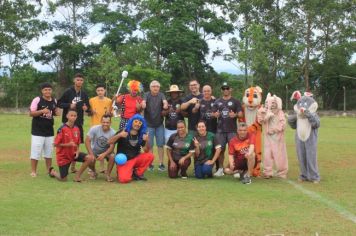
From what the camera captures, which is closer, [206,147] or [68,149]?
[68,149]

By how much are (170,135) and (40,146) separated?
2.63 metres

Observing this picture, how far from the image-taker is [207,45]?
172 ft

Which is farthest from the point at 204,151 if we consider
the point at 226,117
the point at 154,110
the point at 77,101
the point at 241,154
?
the point at 77,101

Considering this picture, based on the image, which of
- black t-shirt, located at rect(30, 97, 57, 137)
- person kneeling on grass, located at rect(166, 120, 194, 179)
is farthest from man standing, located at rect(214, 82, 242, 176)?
black t-shirt, located at rect(30, 97, 57, 137)

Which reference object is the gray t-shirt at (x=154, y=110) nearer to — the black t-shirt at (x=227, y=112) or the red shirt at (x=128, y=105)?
the red shirt at (x=128, y=105)

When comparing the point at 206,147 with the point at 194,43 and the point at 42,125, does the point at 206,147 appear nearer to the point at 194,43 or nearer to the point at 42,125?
the point at 42,125

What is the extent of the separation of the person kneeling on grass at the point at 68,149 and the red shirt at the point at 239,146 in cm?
264

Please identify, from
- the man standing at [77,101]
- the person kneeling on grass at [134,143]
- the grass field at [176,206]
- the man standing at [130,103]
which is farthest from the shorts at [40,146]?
the man standing at [130,103]

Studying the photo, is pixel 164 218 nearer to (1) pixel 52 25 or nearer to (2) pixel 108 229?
(2) pixel 108 229

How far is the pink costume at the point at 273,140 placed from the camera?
988cm

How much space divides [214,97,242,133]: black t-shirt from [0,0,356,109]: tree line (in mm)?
36704

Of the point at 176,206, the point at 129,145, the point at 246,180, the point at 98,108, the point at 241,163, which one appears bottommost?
the point at 176,206

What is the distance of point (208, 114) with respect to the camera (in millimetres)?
10297

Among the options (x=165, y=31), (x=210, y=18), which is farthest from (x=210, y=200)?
(x=210, y=18)
